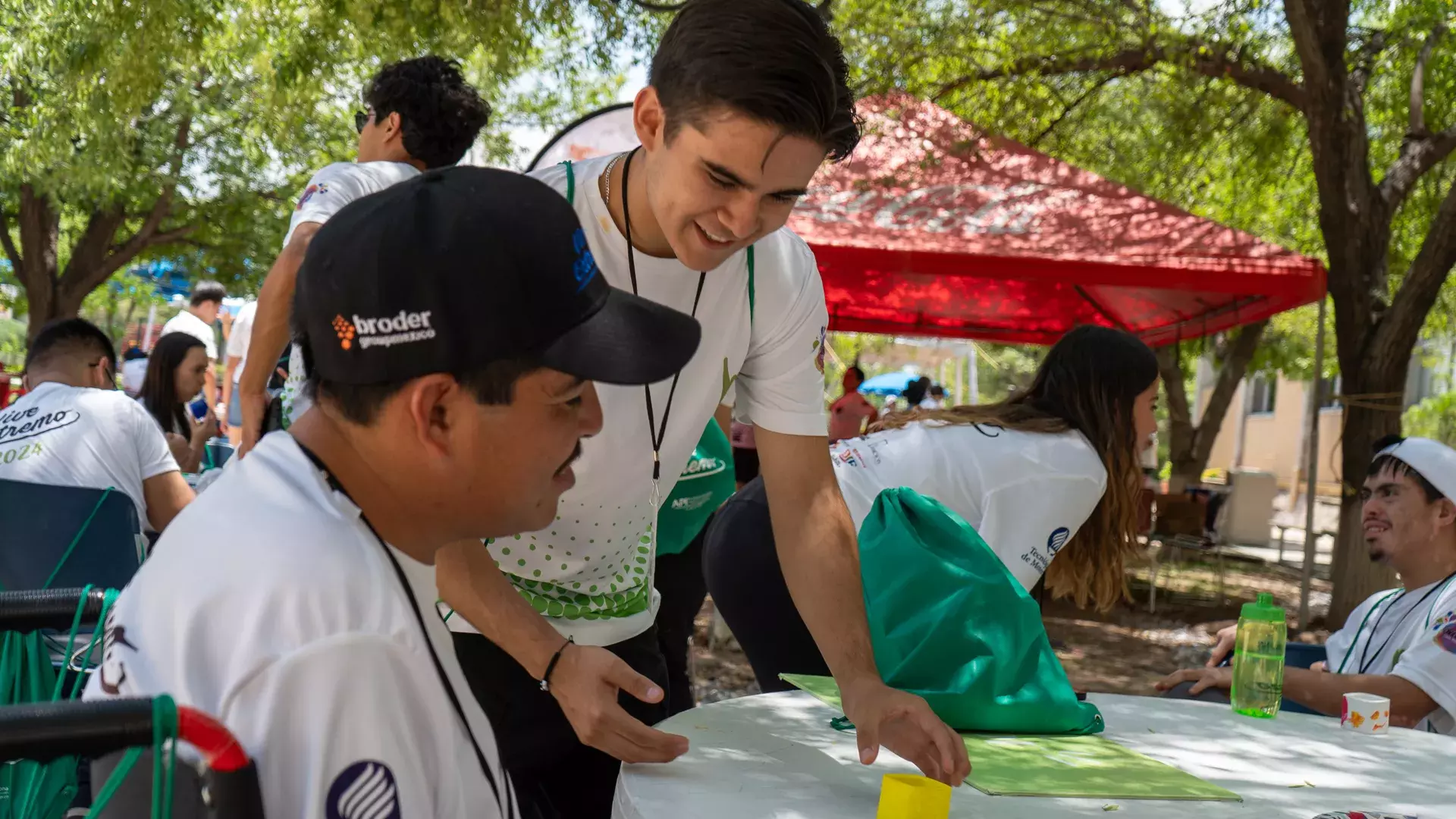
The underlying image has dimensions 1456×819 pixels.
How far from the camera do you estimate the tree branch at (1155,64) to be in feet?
27.6

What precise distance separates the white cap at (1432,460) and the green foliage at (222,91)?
5399 millimetres

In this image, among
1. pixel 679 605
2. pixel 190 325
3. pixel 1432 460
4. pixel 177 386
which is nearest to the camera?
pixel 679 605

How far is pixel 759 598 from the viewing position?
2.79 meters

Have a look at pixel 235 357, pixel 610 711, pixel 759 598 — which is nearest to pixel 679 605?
pixel 759 598

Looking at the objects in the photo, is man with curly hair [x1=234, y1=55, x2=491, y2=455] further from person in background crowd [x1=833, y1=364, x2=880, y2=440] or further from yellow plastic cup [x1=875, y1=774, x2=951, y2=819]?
person in background crowd [x1=833, y1=364, x2=880, y2=440]

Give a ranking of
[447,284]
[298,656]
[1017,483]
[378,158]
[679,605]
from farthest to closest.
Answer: [679,605] < [378,158] < [1017,483] < [447,284] < [298,656]

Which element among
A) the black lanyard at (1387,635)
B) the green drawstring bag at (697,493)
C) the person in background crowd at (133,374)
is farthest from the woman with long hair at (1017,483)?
the person in background crowd at (133,374)

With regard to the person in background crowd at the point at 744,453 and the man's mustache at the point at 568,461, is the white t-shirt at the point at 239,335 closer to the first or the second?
the person in background crowd at the point at 744,453

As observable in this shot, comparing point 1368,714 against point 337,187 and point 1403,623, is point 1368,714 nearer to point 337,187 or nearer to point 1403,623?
point 1403,623

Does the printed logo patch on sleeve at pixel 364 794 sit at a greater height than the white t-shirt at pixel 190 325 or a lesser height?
lesser

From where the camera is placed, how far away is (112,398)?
4195 millimetres

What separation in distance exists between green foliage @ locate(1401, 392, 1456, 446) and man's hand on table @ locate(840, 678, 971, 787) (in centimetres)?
2129

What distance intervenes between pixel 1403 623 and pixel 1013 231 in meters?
4.85

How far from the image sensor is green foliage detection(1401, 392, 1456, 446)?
21.6 m
